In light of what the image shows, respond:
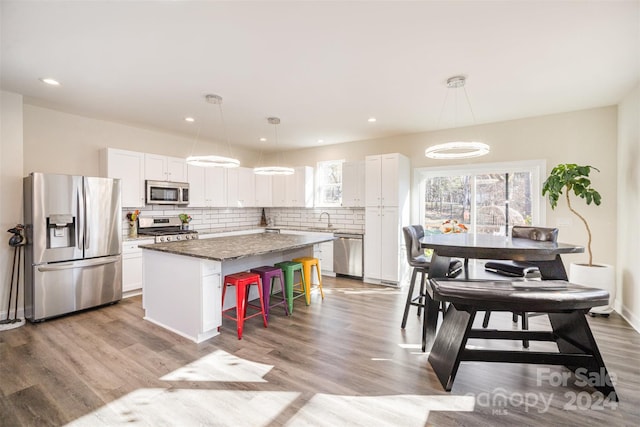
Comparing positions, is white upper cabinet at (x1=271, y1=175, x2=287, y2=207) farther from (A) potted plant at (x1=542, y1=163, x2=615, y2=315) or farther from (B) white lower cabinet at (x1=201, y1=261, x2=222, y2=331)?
(A) potted plant at (x1=542, y1=163, x2=615, y2=315)

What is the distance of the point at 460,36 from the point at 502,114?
238 cm

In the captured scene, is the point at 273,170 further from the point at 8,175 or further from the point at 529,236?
the point at 529,236

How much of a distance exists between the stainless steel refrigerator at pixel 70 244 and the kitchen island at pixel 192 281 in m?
0.89

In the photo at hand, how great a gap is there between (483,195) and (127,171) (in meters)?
5.55

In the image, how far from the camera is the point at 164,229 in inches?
201

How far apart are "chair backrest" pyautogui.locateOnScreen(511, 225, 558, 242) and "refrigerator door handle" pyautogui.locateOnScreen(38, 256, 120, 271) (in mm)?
5063

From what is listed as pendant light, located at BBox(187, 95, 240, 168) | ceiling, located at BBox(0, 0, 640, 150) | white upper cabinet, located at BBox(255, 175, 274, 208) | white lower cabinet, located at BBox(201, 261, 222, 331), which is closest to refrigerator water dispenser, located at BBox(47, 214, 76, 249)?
ceiling, located at BBox(0, 0, 640, 150)

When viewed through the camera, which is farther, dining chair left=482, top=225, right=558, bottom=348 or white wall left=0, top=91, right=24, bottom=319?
white wall left=0, top=91, right=24, bottom=319

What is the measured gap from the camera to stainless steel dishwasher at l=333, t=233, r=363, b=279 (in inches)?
207

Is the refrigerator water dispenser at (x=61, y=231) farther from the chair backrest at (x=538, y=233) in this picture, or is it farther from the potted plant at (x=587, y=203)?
the potted plant at (x=587, y=203)

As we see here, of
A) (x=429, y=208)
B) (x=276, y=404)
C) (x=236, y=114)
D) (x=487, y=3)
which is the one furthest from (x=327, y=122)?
(x=276, y=404)

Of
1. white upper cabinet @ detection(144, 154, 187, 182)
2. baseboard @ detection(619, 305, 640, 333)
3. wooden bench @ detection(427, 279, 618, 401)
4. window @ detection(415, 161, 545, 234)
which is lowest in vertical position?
baseboard @ detection(619, 305, 640, 333)

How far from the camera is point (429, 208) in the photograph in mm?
5281

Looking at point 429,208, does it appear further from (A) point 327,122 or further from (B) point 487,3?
(B) point 487,3
